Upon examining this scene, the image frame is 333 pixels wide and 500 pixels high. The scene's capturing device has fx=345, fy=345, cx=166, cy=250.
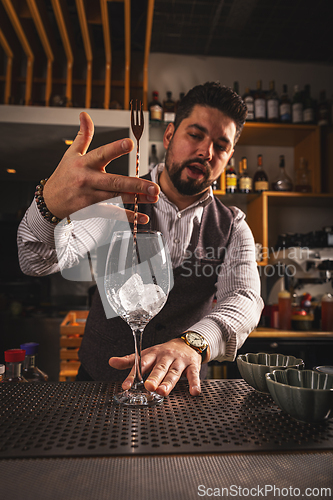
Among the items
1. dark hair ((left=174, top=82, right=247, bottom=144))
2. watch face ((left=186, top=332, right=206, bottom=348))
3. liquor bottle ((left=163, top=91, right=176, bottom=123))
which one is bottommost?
watch face ((left=186, top=332, right=206, bottom=348))

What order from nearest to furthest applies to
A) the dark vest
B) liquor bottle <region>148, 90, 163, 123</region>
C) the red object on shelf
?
1. the red object on shelf
2. the dark vest
3. liquor bottle <region>148, 90, 163, 123</region>

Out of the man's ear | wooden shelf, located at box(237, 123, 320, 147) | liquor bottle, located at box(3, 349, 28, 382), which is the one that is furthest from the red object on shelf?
wooden shelf, located at box(237, 123, 320, 147)

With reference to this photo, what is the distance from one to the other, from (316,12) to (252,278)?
227cm

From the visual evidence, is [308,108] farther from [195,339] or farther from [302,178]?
[195,339]

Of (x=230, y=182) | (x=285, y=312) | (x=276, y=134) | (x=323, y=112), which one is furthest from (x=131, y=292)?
(x=323, y=112)

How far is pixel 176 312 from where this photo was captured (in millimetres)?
1220

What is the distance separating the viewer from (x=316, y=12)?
2.38 meters

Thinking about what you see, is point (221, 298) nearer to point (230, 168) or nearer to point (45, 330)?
point (230, 168)

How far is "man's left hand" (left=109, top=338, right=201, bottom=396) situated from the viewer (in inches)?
20.6

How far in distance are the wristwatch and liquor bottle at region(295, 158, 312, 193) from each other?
2281 millimetres

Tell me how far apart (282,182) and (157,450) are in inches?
103

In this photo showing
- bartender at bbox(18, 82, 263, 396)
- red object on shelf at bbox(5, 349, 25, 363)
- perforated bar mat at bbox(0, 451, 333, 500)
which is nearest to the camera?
perforated bar mat at bbox(0, 451, 333, 500)

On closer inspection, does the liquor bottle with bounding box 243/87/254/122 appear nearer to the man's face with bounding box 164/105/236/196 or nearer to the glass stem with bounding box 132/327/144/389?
the man's face with bounding box 164/105/236/196

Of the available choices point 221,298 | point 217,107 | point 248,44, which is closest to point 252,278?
point 221,298
